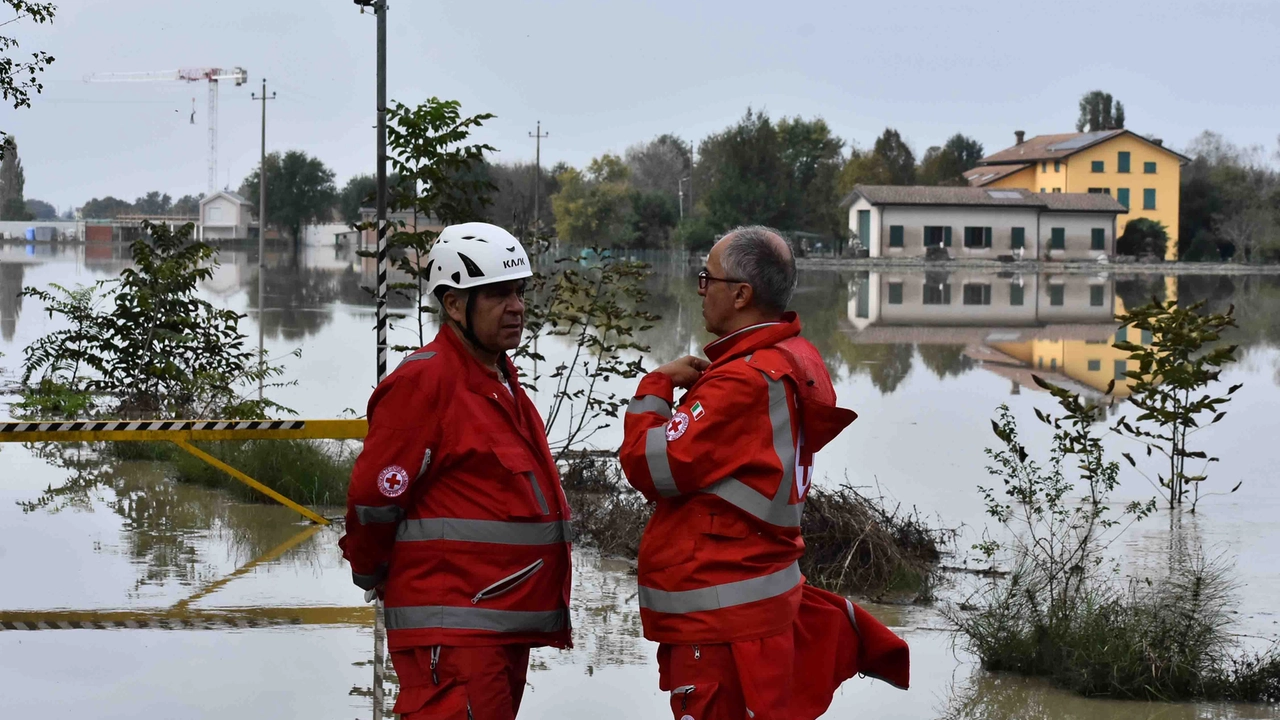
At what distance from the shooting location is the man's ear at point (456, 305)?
152 inches

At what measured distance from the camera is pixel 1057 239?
256 feet

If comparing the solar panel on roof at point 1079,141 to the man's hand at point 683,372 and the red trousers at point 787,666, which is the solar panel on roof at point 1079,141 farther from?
the man's hand at point 683,372

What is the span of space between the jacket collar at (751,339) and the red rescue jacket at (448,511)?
0.60 metres

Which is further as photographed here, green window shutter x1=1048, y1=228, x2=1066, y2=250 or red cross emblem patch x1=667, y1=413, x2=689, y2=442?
A: green window shutter x1=1048, y1=228, x2=1066, y2=250

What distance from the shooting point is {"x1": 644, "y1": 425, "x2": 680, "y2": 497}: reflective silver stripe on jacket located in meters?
3.64

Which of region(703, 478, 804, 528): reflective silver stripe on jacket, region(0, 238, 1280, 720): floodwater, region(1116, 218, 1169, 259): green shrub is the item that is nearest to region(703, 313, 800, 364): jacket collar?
region(703, 478, 804, 528): reflective silver stripe on jacket

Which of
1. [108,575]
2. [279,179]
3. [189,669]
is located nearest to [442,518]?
[189,669]

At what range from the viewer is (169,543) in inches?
351

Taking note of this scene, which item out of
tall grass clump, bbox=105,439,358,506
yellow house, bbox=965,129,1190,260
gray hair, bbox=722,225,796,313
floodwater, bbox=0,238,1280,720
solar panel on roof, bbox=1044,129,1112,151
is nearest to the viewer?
gray hair, bbox=722,225,796,313

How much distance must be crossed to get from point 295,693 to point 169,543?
3336 mm

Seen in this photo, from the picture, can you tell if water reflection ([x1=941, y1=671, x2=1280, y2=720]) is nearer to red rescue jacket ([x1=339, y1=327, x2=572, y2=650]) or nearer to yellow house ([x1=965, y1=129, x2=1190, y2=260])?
red rescue jacket ([x1=339, y1=327, x2=572, y2=650])

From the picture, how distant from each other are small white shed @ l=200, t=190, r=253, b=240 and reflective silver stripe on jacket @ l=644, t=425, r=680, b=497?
135m

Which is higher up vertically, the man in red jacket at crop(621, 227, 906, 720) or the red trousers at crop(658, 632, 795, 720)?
the man in red jacket at crop(621, 227, 906, 720)

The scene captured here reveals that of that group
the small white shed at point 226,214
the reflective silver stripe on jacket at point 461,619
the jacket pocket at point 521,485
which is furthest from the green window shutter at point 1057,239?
the small white shed at point 226,214
